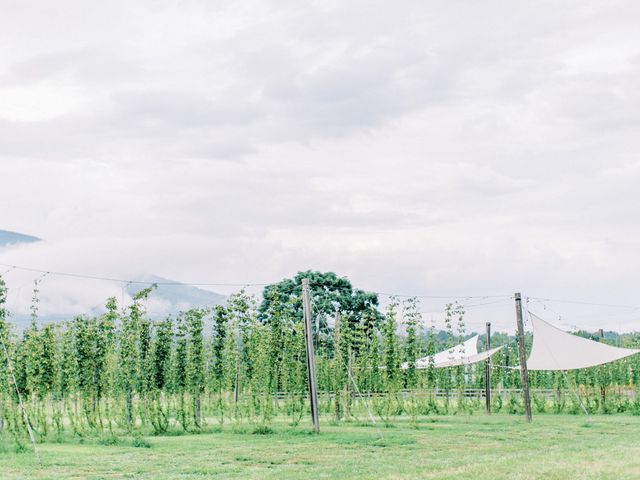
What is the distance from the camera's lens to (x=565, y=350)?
78.2ft

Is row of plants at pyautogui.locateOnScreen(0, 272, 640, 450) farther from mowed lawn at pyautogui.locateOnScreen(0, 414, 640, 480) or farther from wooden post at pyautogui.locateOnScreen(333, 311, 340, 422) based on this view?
mowed lawn at pyautogui.locateOnScreen(0, 414, 640, 480)

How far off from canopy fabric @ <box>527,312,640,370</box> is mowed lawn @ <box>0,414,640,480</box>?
4.28 metres

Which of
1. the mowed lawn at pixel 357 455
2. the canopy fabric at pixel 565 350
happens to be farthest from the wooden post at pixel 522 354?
the mowed lawn at pixel 357 455

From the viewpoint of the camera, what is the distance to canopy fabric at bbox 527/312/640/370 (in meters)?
23.5

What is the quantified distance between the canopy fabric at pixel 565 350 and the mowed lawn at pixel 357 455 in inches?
168

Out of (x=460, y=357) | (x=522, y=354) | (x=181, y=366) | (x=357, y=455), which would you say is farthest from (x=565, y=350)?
(x=357, y=455)

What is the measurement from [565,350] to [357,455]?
12374mm

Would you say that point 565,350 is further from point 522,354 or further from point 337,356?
point 337,356

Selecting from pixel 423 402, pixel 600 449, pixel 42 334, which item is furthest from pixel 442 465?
pixel 423 402

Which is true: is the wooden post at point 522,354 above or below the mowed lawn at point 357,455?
above

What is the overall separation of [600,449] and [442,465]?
3876mm

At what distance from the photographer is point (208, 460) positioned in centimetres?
1295

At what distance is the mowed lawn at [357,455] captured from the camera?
11.2 m

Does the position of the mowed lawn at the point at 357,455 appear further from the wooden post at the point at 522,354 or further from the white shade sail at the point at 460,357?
the white shade sail at the point at 460,357
